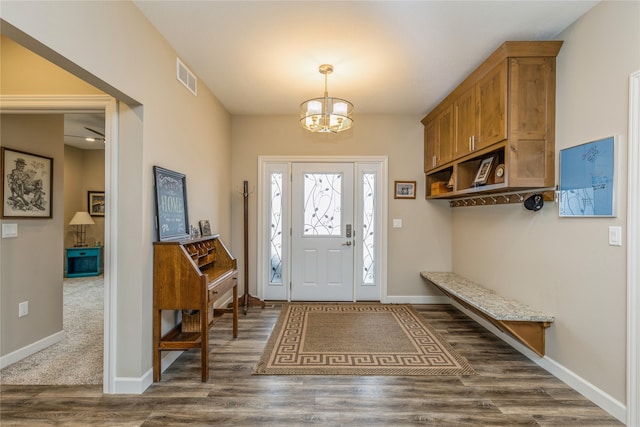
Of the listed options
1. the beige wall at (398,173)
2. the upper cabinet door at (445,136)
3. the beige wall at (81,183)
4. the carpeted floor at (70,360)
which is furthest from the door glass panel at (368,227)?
the beige wall at (81,183)

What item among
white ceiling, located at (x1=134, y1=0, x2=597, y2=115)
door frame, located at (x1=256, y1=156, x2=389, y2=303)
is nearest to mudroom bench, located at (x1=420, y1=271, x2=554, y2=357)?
door frame, located at (x1=256, y1=156, x2=389, y2=303)

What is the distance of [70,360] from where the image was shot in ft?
8.73

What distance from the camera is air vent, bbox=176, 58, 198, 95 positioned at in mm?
2779

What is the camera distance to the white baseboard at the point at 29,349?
2.56 metres

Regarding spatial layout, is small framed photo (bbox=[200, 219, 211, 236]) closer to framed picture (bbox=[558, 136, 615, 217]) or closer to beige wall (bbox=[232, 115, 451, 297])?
beige wall (bbox=[232, 115, 451, 297])

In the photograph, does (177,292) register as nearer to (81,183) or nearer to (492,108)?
(492,108)

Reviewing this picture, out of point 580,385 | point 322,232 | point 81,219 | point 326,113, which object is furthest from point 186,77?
point 81,219

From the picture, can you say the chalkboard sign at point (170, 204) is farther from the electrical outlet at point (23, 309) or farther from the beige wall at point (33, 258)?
the electrical outlet at point (23, 309)

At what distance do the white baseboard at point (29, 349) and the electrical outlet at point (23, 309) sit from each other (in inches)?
12.0

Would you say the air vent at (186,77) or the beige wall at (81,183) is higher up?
the air vent at (186,77)

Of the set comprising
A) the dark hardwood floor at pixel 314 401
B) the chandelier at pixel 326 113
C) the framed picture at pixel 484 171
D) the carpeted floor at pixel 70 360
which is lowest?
the dark hardwood floor at pixel 314 401

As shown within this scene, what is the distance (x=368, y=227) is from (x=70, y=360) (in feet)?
11.8

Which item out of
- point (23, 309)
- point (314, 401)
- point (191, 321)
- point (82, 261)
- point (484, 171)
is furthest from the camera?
point (82, 261)

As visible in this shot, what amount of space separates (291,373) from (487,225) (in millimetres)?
2642
